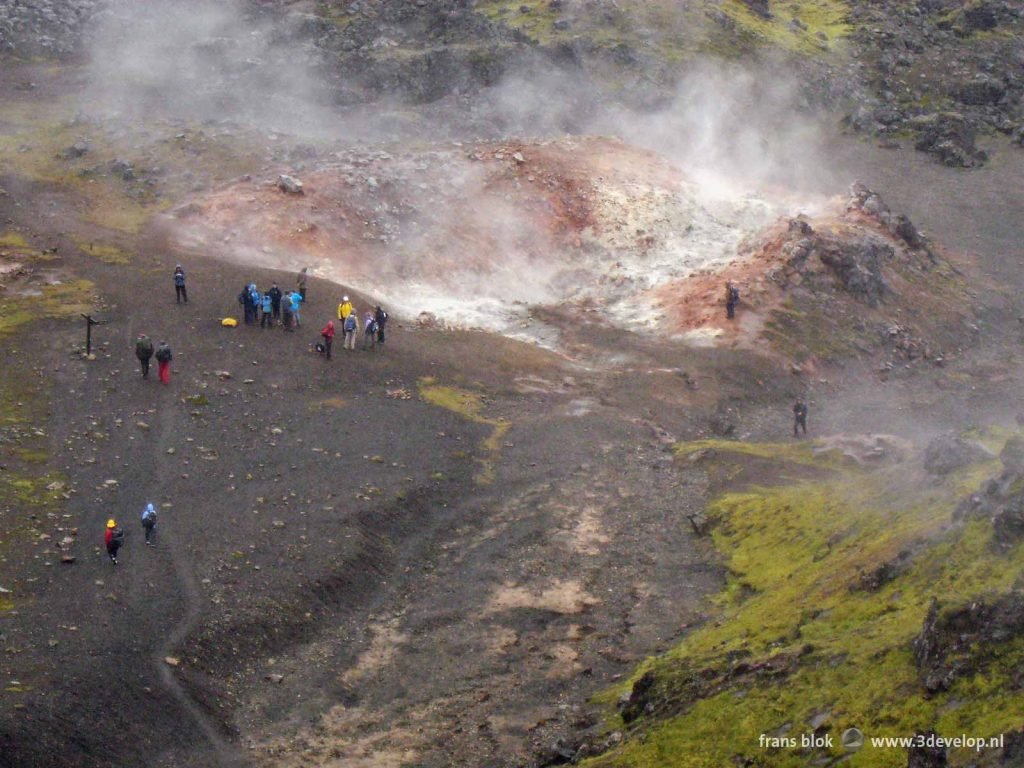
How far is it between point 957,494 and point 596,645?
997 cm

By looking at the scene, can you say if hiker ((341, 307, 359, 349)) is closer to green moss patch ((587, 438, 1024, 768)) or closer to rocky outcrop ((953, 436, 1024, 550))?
green moss patch ((587, 438, 1024, 768))

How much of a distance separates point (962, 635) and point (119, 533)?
20.3 metres

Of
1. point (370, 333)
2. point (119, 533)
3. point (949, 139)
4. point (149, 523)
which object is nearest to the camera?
point (119, 533)

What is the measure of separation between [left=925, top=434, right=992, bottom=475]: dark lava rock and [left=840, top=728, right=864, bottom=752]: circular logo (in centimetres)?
1473

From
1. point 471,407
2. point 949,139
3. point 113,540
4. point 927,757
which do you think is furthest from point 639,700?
point 949,139

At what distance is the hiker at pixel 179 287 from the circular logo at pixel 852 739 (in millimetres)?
35205

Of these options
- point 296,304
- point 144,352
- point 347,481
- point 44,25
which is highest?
point 44,25

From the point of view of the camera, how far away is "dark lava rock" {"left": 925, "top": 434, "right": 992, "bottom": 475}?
3353 cm

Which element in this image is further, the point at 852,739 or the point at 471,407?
the point at 471,407

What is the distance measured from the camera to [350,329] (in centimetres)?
4819

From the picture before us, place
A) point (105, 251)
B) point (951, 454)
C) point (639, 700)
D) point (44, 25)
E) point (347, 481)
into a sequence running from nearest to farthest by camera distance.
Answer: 1. point (639, 700)
2. point (951, 454)
3. point (347, 481)
4. point (105, 251)
5. point (44, 25)

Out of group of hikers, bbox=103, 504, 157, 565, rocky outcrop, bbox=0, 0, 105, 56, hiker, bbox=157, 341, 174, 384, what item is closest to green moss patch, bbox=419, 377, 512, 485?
hiker, bbox=157, 341, 174, 384

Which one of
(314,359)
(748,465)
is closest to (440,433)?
(314,359)

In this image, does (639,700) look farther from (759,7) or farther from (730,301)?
(759,7)
